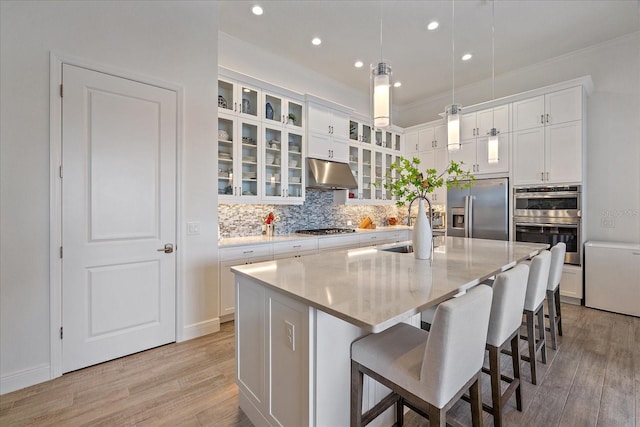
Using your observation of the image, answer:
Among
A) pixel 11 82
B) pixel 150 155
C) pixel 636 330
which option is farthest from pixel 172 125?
pixel 636 330

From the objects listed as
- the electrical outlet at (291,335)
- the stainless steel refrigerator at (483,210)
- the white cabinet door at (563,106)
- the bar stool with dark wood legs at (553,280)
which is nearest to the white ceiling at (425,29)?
the white cabinet door at (563,106)

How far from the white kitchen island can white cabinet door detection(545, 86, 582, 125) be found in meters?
3.09

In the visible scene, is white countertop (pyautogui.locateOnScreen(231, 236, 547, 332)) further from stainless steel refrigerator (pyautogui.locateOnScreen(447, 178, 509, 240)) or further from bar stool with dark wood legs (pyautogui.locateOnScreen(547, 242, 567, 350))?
stainless steel refrigerator (pyautogui.locateOnScreen(447, 178, 509, 240))

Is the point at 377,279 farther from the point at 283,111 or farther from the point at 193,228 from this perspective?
the point at 283,111

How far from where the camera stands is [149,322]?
260cm

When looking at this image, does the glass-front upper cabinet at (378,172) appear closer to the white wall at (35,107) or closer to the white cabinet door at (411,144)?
the white cabinet door at (411,144)

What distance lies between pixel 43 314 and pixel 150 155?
144 centimetres

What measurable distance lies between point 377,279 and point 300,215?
3084 millimetres

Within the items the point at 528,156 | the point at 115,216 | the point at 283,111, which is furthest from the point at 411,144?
the point at 115,216

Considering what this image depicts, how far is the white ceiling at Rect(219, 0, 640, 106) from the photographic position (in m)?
3.12

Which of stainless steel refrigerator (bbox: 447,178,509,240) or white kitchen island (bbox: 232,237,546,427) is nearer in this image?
white kitchen island (bbox: 232,237,546,427)

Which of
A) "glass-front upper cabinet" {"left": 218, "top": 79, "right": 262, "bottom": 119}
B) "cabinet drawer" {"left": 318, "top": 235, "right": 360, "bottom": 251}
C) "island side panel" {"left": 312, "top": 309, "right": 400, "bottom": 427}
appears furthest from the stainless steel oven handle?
"glass-front upper cabinet" {"left": 218, "top": 79, "right": 262, "bottom": 119}

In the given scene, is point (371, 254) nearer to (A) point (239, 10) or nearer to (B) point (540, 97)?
(A) point (239, 10)

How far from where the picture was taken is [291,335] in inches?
53.5
